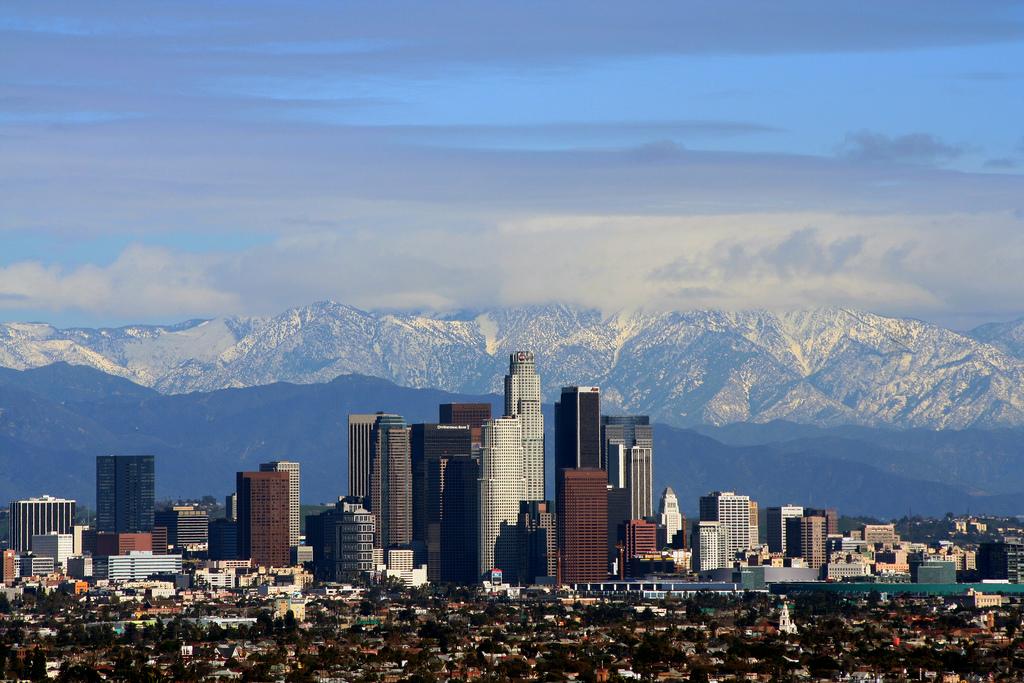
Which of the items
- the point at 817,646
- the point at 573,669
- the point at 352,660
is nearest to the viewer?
the point at 573,669

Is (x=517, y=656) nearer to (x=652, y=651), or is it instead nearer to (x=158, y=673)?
(x=652, y=651)

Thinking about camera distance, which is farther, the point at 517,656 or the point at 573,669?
the point at 517,656

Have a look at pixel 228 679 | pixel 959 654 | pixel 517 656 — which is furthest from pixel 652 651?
pixel 228 679

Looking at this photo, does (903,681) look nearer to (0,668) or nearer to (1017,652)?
(1017,652)

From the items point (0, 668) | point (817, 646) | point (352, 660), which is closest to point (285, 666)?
point (352, 660)

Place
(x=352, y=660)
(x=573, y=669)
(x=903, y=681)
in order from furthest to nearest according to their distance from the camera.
Result: (x=352, y=660) < (x=573, y=669) < (x=903, y=681)

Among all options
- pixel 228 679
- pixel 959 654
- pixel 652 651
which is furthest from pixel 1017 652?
pixel 228 679

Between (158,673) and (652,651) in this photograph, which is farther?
(652,651)

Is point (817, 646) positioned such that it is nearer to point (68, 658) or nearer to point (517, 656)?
point (517, 656)

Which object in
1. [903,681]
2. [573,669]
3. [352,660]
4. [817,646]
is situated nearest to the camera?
[903,681]
